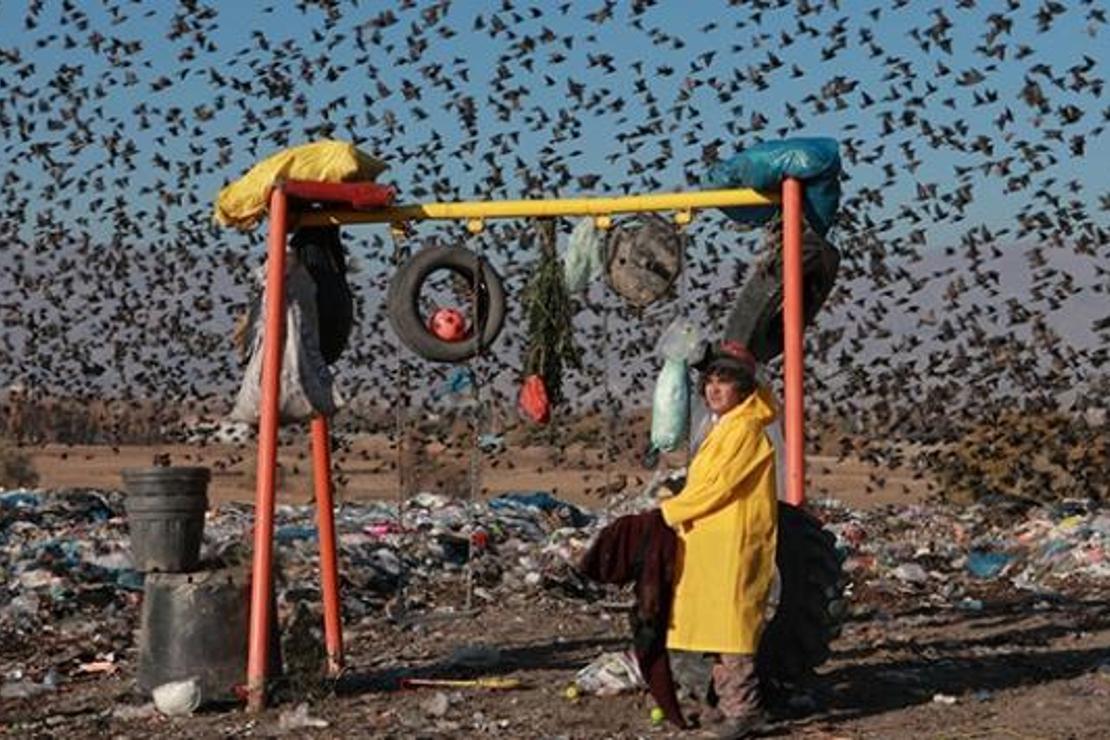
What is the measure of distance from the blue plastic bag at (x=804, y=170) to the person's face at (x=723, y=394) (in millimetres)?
1328

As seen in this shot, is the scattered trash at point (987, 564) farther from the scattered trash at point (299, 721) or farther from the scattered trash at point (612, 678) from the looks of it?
the scattered trash at point (299, 721)

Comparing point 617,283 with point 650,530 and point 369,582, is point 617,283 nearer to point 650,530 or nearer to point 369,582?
point 650,530

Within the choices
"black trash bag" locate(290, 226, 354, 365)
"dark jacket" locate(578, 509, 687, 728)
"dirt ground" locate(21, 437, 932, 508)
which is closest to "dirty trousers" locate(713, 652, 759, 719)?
"dark jacket" locate(578, 509, 687, 728)

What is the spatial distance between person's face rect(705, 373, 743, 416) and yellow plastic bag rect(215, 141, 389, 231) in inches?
98.8

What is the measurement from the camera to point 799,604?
9180 millimetres

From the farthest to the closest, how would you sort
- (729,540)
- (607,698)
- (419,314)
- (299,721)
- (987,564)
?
(987,564), (419,314), (607,698), (299,721), (729,540)

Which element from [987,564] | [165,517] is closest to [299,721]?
[165,517]

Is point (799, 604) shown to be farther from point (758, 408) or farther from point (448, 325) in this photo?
point (448, 325)

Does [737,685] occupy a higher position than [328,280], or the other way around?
[328,280]

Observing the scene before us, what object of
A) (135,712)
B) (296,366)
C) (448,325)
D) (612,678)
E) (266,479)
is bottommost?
(135,712)

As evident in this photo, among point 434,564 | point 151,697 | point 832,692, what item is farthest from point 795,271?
point 434,564

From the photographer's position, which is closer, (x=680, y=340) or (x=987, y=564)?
(x=680, y=340)

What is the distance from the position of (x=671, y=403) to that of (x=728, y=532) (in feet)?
5.16

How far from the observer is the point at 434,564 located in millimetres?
16781
